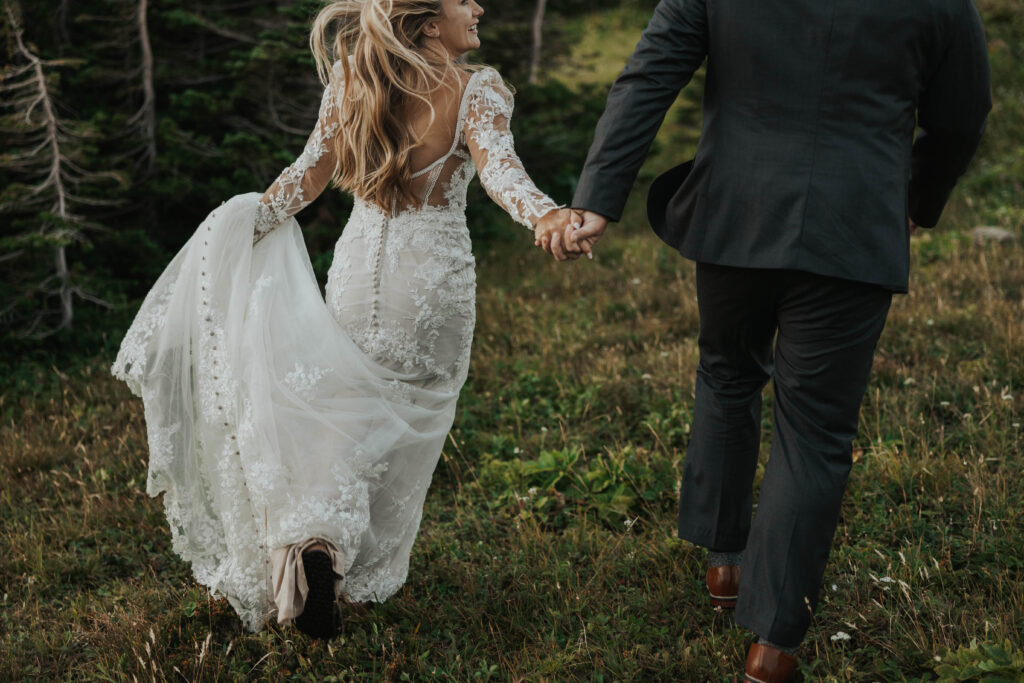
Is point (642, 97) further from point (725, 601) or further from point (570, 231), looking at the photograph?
point (725, 601)

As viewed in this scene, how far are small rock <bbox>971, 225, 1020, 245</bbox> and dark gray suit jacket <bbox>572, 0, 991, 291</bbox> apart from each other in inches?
211

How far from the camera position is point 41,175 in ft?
21.7

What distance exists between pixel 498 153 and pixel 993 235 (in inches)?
249

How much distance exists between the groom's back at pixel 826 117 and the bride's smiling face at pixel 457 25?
0.92m

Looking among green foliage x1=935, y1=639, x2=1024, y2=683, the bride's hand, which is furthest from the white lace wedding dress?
green foliage x1=935, y1=639, x2=1024, y2=683

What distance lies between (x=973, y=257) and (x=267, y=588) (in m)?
6.33

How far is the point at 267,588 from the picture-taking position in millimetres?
3248

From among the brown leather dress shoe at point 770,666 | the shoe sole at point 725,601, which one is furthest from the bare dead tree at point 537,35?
the brown leather dress shoe at point 770,666

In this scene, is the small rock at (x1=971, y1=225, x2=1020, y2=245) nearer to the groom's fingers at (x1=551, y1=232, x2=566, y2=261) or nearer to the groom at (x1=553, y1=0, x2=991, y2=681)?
the groom at (x1=553, y1=0, x2=991, y2=681)

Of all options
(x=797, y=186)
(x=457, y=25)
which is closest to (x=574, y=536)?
(x=797, y=186)

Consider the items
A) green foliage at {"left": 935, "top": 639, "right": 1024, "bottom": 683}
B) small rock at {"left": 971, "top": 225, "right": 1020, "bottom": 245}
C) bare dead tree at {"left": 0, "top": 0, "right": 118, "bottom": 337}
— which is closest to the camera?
green foliage at {"left": 935, "top": 639, "right": 1024, "bottom": 683}

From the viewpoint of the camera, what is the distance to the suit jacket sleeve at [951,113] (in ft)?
8.84

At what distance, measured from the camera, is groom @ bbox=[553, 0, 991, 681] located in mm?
2645

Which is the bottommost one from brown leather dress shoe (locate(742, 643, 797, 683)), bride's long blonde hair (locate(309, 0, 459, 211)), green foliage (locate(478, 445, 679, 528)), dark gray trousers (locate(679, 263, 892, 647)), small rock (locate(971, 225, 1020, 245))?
green foliage (locate(478, 445, 679, 528))
